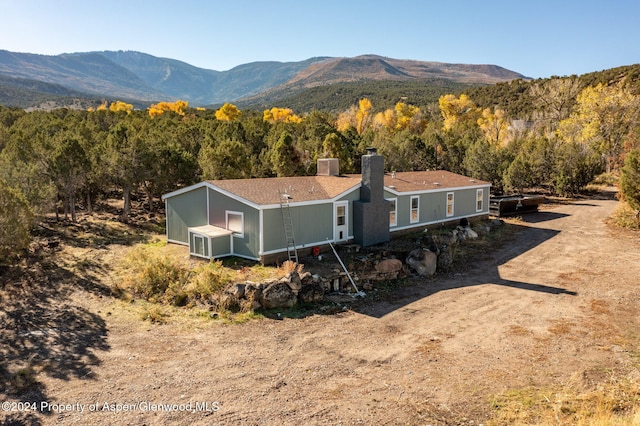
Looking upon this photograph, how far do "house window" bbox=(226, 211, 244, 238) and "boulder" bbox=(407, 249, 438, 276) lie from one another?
22.3 ft

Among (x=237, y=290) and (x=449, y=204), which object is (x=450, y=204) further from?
(x=237, y=290)

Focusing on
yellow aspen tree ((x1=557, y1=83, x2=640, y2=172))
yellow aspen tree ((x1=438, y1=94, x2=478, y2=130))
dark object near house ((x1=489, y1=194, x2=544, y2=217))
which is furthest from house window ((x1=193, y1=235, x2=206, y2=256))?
yellow aspen tree ((x1=438, y1=94, x2=478, y2=130))

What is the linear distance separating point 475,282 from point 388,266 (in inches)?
133

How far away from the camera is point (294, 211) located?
16.9m

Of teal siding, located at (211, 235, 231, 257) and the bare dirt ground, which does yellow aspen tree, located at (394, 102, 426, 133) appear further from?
the bare dirt ground

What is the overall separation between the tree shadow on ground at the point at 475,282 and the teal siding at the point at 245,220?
192 inches

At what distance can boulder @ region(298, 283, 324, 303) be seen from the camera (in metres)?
13.8

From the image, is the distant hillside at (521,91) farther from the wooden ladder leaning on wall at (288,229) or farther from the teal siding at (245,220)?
the teal siding at (245,220)

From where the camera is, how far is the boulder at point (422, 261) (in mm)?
16938

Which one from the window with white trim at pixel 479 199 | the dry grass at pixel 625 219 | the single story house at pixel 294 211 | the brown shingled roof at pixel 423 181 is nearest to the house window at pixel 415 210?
the single story house at pixel 294 211

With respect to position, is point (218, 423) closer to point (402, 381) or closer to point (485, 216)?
point (402, 381)

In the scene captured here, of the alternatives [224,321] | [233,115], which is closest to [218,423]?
[224,321]

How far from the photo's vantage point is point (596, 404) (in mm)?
8133

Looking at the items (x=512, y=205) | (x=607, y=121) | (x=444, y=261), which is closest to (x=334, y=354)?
(x=444, y=261)
